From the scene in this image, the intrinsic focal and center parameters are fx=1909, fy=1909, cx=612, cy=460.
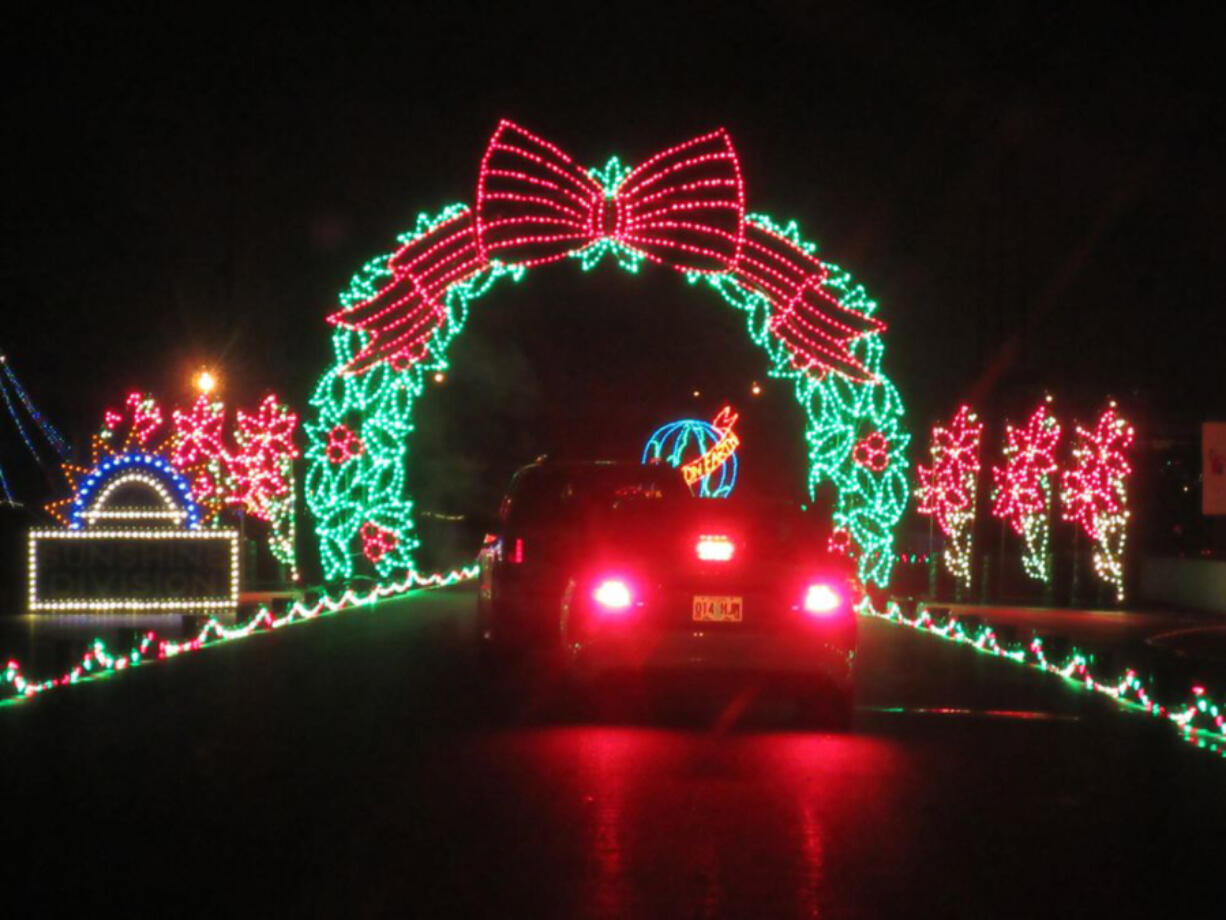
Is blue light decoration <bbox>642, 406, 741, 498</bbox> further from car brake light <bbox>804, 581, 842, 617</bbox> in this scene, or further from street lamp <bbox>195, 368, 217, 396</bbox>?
car brake light <bbox>804, 581, 842, 617</bbox>

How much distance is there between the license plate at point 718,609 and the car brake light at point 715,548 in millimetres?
361

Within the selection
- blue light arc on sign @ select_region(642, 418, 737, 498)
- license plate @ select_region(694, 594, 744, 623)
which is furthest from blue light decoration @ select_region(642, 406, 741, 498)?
license plate @ select_region(694, 594, 744, 623)

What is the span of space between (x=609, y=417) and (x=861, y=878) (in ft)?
183

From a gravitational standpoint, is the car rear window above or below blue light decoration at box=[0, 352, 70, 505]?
below

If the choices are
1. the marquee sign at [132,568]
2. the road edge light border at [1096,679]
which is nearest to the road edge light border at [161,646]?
the marquee sign at [132,568]

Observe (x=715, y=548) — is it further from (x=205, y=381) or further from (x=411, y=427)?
(x=205, y=381)

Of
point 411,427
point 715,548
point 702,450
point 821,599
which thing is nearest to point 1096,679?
point 821,599

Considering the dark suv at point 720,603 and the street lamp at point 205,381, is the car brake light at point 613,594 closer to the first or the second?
the dark suv at point 720,603

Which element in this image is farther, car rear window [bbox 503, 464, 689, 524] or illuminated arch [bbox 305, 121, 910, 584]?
illuminated arch [bbox 305, 121, 910, 584]

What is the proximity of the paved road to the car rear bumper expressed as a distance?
441 mm

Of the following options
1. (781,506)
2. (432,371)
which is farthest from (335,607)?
(781,506)

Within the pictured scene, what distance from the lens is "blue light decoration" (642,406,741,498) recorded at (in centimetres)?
4738

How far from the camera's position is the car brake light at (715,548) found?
13908 mm

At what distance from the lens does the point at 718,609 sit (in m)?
13.6
